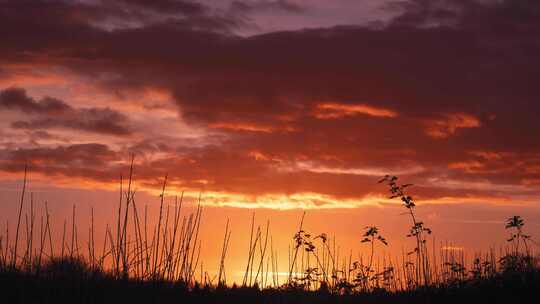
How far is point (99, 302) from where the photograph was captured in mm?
7582

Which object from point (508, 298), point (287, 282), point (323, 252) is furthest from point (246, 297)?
point (508, 298)

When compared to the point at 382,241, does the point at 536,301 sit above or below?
below

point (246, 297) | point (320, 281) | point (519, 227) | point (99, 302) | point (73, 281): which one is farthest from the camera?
point (320, 281)

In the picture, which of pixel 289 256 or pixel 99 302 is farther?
pixel 289 256

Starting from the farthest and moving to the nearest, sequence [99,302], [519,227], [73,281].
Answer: [519,227] → [73,281] → [99,302]

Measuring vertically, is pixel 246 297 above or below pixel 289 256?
below

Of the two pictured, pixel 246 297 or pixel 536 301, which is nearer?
pixel 536 301

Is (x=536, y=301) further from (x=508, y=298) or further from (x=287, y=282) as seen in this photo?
(x=287, y=282)

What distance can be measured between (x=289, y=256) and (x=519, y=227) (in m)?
3.57

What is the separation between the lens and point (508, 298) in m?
8.48

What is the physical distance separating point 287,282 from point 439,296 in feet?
7.97

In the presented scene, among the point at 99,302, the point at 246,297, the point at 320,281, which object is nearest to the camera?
the point at 99,302

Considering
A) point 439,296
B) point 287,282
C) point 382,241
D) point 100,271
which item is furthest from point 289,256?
point 100,271

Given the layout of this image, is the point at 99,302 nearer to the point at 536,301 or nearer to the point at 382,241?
the point at 382,241
